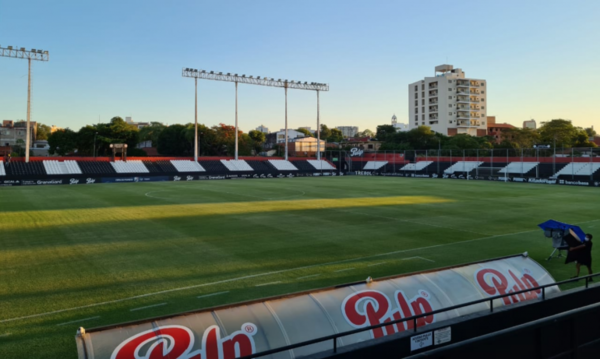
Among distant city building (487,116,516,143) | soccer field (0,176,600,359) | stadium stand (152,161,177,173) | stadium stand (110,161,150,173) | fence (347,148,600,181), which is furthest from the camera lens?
Answer: distant city building (487,116,516,143)

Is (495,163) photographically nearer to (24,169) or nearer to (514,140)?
(514,140)

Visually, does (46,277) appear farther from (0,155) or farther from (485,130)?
(485,130)

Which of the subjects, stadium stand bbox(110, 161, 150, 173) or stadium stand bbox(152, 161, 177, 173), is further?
stadium stand bbox(152, 161, 177, 173)

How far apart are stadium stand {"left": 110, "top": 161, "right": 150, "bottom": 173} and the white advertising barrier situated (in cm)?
5723

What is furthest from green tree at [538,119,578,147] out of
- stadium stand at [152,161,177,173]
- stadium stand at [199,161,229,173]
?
stadium stand at [152,161,177,173]

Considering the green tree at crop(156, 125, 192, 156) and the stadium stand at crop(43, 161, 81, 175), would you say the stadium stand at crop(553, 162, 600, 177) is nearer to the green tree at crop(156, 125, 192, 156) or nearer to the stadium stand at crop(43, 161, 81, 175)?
the stadium stand at crop(43, 161, 81, 175)

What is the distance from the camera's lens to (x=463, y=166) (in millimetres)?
67062

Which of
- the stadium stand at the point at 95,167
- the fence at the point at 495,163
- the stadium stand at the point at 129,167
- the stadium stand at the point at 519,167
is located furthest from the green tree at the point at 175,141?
the stadium stand at the point at 519,167

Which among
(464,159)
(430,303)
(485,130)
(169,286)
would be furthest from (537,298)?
(485,130)

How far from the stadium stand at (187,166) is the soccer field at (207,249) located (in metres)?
32.8

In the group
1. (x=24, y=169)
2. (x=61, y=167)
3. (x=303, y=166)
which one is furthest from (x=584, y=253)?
(x=303, y=166)

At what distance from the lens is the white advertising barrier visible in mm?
6258

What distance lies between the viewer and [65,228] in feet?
70.0

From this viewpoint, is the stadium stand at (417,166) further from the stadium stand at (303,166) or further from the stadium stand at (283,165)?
the stadium stand at (283,165)
